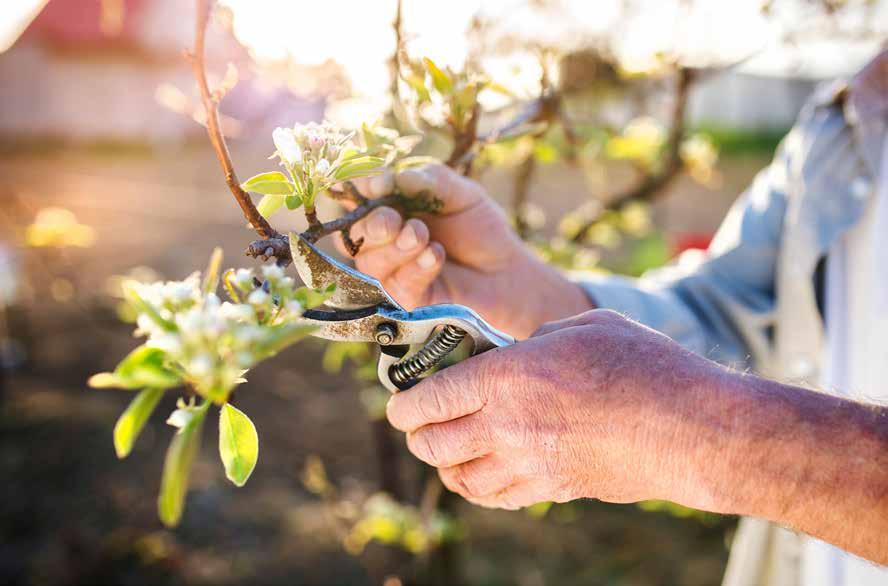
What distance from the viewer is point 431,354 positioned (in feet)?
3.96

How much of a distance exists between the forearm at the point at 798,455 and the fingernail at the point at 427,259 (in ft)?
2.06

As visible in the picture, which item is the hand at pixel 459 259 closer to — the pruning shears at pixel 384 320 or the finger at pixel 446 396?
the pruning shears at pixel 384 320

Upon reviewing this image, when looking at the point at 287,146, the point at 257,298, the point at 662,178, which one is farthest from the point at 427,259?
the point at 662,178

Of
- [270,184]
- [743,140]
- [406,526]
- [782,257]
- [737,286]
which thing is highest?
[270,184]

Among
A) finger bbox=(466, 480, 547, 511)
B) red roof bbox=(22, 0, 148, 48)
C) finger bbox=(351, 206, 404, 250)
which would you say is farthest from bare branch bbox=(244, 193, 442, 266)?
red roof bbox=(22, 0, 148, 48)

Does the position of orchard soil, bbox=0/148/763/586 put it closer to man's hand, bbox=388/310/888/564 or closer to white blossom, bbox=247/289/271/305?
man's hand, bbox=388/310/888/564

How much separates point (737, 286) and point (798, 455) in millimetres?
1241

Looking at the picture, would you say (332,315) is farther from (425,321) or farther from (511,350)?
(511,350)

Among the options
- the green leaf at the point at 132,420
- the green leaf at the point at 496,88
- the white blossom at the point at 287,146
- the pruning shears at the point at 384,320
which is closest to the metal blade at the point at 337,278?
the pruning shears at the point at 384,320

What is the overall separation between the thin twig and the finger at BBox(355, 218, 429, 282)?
414 mm

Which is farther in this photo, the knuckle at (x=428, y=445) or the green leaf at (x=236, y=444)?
the knuckle at (x=428, y=445)

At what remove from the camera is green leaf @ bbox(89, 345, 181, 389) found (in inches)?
31.1

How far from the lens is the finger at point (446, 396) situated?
1.21 m

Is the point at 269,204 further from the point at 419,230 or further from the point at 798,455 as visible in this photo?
the point at 798,455
